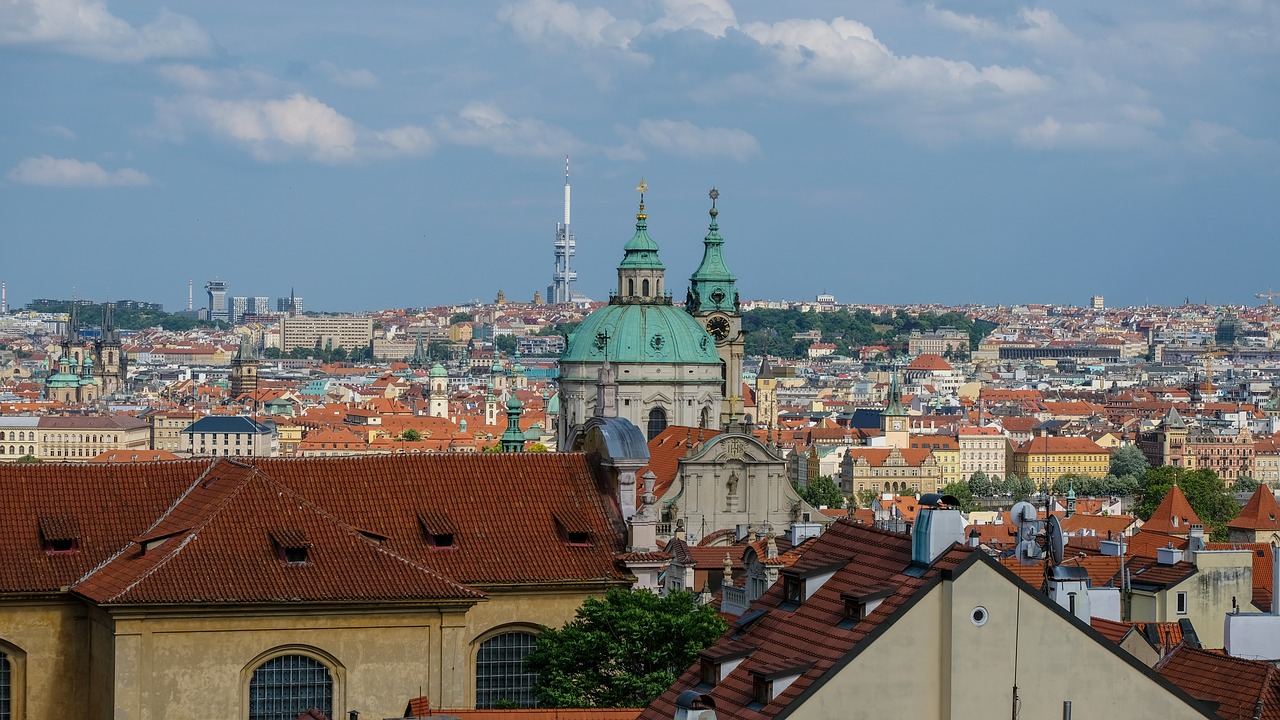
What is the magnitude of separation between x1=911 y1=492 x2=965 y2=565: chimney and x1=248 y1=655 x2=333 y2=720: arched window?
34.1 ft

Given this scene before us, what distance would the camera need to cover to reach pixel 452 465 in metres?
29.3

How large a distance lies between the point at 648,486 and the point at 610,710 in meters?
6.63

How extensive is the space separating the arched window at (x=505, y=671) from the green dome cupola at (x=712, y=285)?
6401 cm

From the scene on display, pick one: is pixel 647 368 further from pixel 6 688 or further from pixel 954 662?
pixel 954 662

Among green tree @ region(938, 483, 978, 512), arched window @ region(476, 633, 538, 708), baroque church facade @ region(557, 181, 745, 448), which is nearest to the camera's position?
arched window @ region(476, 633, 538, 708)

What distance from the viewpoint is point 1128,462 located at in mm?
141375

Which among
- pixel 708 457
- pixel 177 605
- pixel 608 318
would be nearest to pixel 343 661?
pixel 177 605

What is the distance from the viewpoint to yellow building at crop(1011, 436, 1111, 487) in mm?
146000

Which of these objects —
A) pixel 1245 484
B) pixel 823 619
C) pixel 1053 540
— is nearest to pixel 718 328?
pixel 1245 484

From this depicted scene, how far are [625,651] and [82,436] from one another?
135600 millimetres

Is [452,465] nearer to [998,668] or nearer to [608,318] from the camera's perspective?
[998,668]

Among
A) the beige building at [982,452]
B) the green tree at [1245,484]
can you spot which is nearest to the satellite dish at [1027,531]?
the green tree at [1245,484]

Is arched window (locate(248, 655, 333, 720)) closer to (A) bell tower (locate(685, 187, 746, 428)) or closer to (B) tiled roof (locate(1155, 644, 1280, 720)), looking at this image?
(B) tiled roof (locate(1155, 644, 1280, 720))

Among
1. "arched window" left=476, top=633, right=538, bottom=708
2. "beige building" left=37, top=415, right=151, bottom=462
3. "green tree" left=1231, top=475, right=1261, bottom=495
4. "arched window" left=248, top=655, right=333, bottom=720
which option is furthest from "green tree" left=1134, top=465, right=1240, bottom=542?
"beige building" left=37, top=415, right=151, bottom=462
